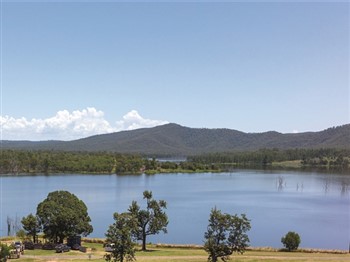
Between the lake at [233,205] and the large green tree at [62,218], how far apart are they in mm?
12733

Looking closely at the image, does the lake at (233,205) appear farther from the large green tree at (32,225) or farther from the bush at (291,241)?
the large green tree at (32,225)

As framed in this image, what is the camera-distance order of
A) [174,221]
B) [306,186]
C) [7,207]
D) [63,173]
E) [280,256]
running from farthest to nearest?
[63,173], [306,186], [7,207], [174,221], [280,256]

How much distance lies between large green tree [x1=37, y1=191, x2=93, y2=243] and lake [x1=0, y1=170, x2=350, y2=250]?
1273 cm

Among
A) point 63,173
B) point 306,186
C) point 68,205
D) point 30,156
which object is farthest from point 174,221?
point 30,156

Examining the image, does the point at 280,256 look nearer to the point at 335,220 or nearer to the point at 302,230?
the point at 302,230

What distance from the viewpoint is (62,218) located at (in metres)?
51.3

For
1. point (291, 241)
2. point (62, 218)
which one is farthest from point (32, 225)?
point (291, 241)

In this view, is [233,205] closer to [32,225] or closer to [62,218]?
[62,218]

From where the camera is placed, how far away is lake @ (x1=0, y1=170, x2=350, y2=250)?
67.8 metres

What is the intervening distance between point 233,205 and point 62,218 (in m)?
53.9

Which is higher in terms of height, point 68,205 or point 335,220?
point 68,205

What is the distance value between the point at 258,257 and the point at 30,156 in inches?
6725

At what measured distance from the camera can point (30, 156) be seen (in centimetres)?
19712

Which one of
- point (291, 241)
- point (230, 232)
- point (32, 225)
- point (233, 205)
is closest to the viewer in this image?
point (230, 232)
